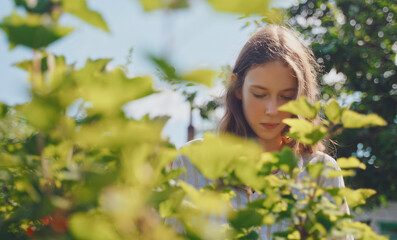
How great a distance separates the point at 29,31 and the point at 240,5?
24 centimetres

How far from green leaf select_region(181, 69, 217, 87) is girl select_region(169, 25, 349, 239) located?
1.47 m

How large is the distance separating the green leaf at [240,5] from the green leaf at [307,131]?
12.6 inches

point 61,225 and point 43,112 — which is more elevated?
point 43,112

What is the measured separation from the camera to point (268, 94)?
209 cm

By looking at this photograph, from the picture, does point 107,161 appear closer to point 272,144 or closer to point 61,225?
point 61,225

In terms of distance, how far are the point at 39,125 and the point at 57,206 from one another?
0.31 ft

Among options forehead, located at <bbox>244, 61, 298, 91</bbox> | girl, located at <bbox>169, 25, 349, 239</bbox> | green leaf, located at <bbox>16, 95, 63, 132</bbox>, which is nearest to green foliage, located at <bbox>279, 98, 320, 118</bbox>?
green leaf, located at <bbox>16, 95, 63, 132</bbox>

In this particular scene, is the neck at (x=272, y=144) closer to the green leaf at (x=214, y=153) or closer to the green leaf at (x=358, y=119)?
the green leaf at (x=358, y=119)

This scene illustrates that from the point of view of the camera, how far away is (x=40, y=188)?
1.87 feet

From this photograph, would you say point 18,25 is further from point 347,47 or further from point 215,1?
point 347,47

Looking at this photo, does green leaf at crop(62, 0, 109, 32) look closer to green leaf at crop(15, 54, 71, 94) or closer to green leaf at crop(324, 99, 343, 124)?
green leaf at crop(15, 54, 71, 94)

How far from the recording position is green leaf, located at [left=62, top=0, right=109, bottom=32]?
1.65 ft

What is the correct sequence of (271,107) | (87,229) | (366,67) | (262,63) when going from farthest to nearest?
(366,67) → (262,63) → (271,107) → (87,229)

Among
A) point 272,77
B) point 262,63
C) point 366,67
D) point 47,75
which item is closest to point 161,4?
Answer: point 47,75
